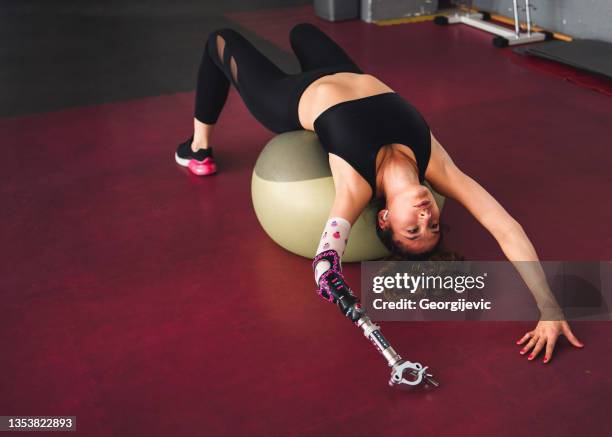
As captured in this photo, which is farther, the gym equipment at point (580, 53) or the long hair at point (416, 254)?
the gym equipment at point (580, 53)

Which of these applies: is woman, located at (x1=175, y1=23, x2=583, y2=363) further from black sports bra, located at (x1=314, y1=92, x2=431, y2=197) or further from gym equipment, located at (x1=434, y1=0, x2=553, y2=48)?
gym equipment, located at (x1=434, y1=0, x2=553, y2=48)

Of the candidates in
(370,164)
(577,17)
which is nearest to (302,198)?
(370,164)

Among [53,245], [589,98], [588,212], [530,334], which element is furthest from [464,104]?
[53,245]

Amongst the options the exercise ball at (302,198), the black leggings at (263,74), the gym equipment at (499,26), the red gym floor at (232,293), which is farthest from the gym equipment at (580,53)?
the exercise ball at (302,198)

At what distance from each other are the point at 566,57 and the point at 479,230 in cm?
190

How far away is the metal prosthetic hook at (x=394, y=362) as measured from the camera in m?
1.71

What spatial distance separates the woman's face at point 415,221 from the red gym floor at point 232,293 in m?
0.28

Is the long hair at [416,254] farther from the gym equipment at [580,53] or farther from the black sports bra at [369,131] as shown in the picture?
the gym equipment at [580,53]

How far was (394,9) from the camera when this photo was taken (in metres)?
5.08

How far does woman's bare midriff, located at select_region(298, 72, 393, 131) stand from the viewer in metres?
2.25

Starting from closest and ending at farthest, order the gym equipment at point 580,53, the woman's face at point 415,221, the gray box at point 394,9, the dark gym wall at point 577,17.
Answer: the woman's face at point 415,221 → the gym equipment at point 580,53 → the dark gym wall at point 577,17 → the gray box at point 394,9

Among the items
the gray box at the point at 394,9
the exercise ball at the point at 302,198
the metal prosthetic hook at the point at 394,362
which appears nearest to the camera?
the metal prosthetic hook at the point at 394,362

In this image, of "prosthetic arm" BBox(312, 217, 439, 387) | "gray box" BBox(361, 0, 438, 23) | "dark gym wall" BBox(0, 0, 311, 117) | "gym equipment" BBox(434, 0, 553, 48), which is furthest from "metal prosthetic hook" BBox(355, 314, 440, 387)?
"gray box" BBox(361, 0, 438, 23)

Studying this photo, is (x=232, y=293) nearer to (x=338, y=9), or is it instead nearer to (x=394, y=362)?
(x=394, y=362)
